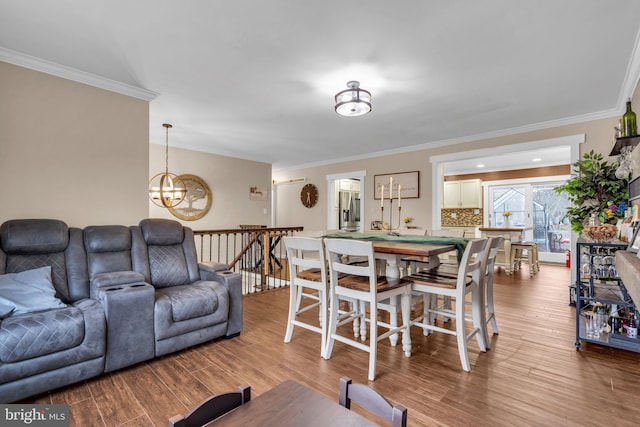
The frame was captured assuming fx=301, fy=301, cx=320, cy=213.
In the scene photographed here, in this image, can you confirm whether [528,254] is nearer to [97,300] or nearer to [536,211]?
[536,211]

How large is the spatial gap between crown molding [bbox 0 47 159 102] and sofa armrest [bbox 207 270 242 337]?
230 centimetres

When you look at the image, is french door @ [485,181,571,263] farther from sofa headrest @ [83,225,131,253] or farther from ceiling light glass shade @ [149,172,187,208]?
sofa headrest @ [83,225,131,253]

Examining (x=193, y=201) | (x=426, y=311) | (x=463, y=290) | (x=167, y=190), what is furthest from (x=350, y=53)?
(x=193, y=201)

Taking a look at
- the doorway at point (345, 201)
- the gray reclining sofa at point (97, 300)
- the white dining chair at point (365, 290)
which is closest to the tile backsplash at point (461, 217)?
the doorway at point (345, 201)

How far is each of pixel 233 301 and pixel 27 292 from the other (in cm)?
142

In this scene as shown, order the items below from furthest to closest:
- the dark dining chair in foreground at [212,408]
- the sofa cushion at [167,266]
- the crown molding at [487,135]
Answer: the crown molding at [487,135] → the sofa cushion at [167,266] → the dark dining chair in foreground at [212,408]

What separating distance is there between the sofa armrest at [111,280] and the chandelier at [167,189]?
2831 millimetres

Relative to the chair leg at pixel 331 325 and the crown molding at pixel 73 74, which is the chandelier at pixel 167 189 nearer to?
the crown molding at pixel 73 74

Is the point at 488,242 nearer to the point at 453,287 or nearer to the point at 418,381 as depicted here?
the point at 453,287

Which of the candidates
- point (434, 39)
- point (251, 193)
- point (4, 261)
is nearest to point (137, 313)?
point (4, 261)

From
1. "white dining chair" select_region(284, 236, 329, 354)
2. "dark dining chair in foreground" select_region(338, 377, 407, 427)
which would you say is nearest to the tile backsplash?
"white dining chair" select_region(284, 236, 329, 354)

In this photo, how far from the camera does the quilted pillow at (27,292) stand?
1.91 metres

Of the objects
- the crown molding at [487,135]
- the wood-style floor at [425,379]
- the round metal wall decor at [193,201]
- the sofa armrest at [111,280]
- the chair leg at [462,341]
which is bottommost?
the wood-style floor at [425,379]

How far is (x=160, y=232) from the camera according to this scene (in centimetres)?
298
